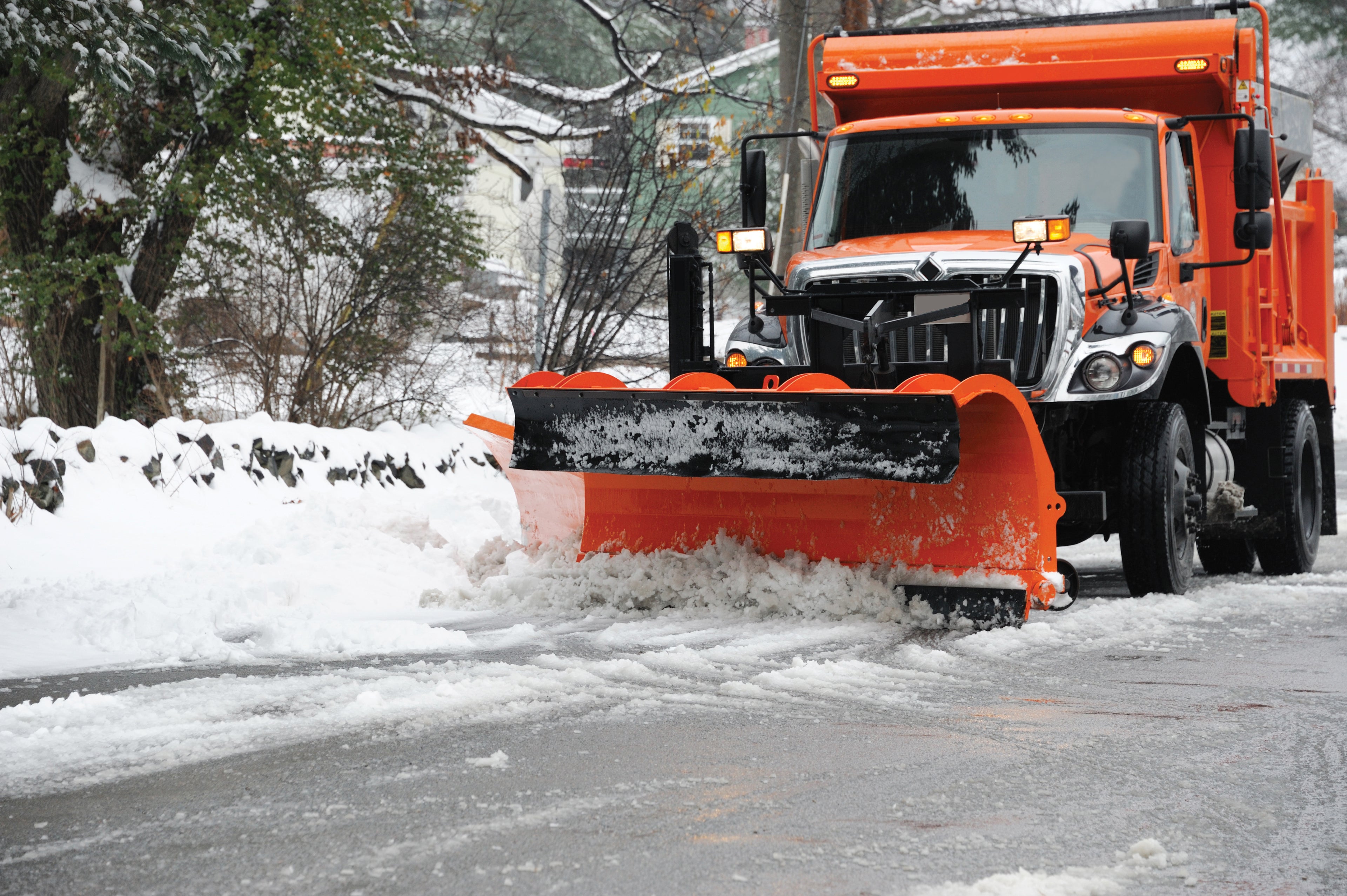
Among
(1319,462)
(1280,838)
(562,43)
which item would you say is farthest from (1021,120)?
(562,43)

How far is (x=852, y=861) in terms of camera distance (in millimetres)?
2957

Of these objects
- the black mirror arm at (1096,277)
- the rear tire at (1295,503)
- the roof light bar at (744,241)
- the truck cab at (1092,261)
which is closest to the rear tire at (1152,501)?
the truck cab at (1092,261)

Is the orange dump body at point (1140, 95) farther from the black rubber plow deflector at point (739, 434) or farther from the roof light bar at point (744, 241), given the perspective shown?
the black rubber plow deflector at point (739, 434)

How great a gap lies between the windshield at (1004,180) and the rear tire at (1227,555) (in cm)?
293

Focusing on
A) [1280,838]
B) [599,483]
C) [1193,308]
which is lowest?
[1280,838]

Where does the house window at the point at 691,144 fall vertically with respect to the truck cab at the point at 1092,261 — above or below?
above

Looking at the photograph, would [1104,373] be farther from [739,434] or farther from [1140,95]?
[1140,95]

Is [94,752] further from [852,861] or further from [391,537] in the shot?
[391,537]

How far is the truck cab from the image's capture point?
6.44 m

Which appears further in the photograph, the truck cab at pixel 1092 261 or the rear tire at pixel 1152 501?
the rear tire at pixel 1152 501

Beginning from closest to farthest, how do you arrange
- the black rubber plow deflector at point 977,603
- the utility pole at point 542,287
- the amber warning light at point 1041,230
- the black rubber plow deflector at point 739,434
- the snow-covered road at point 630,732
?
the snow-covered road at point 630,732 < the black rubber plow deflector at point 739,434 < the black rubber plow deflector at point 977,603 < the amber warning light at point 1041,230 < the utility pole at point 542,287

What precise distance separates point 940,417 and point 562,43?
2731 cm

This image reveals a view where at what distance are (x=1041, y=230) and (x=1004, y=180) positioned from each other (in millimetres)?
1188

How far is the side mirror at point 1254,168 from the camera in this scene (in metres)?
7.10
